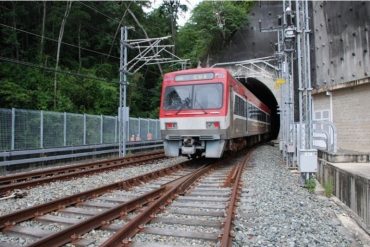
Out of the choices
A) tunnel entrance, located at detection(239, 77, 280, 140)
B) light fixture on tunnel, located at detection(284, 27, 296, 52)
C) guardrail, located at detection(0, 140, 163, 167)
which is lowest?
guardrail, located at detection(0, 140, 163, 167)

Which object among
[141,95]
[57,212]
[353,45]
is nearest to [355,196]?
[57,212]

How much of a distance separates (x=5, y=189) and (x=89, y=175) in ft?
11.0

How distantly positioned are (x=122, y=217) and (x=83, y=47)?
29358 millimetres

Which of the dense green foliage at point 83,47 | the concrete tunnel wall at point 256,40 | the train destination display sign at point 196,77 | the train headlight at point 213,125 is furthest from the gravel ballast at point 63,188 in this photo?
the concrete tunnel wall at point 256,40

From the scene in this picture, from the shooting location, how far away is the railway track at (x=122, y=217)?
550 cm

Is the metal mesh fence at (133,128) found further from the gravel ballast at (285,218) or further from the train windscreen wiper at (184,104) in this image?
the gravel ballast at (285,218)

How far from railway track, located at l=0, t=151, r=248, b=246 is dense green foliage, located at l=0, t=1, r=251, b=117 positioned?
16.9 metres

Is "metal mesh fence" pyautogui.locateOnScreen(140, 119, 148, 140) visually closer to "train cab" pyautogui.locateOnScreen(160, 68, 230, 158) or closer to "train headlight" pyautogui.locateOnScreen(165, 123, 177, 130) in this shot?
"train cab" pyautogui.locateOnScreen(160, 68, 230, 158)

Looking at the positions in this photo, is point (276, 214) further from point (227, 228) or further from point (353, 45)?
point (353, 45)

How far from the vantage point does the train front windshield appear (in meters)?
13.4

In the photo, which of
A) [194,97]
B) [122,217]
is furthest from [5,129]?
[122,217]

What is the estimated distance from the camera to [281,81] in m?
14.8

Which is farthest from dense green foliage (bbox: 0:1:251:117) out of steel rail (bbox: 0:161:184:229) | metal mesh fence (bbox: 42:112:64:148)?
steel rail (bbox: 0:161:184:229)

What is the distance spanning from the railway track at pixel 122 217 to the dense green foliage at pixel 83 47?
664 inches
